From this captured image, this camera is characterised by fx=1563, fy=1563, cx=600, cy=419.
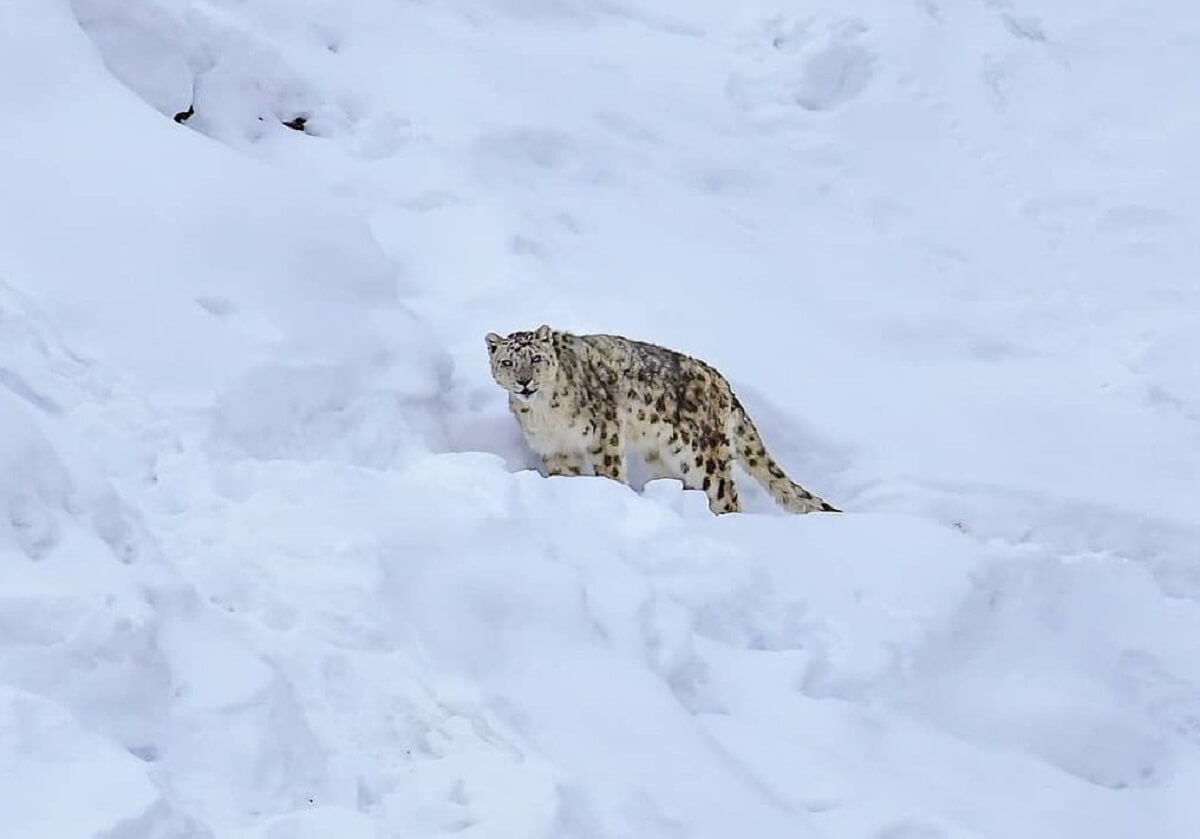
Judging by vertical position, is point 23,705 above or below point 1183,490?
above

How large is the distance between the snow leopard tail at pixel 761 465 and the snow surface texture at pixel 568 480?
18 cm

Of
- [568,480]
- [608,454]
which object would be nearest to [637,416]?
[608,454]

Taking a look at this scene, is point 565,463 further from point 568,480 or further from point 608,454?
point 568,480

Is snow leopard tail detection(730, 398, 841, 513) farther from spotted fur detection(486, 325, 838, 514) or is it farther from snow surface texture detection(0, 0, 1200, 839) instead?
snow surface texture detection(0, 0, 1200, 839)

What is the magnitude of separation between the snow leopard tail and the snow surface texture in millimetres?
179

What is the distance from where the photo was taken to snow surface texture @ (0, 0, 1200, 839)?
4719 mm

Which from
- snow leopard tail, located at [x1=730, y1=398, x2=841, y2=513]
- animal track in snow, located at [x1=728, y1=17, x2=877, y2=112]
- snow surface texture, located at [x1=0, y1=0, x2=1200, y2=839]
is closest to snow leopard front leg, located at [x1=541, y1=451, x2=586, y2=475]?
snow surface texture, located at [x1=0, y1=0, x2=1200, y2=839]

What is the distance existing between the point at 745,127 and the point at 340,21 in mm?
4079

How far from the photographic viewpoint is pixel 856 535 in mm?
8031

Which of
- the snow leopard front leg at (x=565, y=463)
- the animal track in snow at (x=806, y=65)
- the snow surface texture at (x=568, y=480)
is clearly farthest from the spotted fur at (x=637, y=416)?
the animal track in snow at (x=806, y=65)

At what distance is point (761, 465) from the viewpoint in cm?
984

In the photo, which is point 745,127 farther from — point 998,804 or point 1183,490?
point 998,804

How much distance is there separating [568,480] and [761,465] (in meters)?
2.73

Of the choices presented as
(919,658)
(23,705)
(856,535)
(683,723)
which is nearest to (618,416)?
(856,535)
